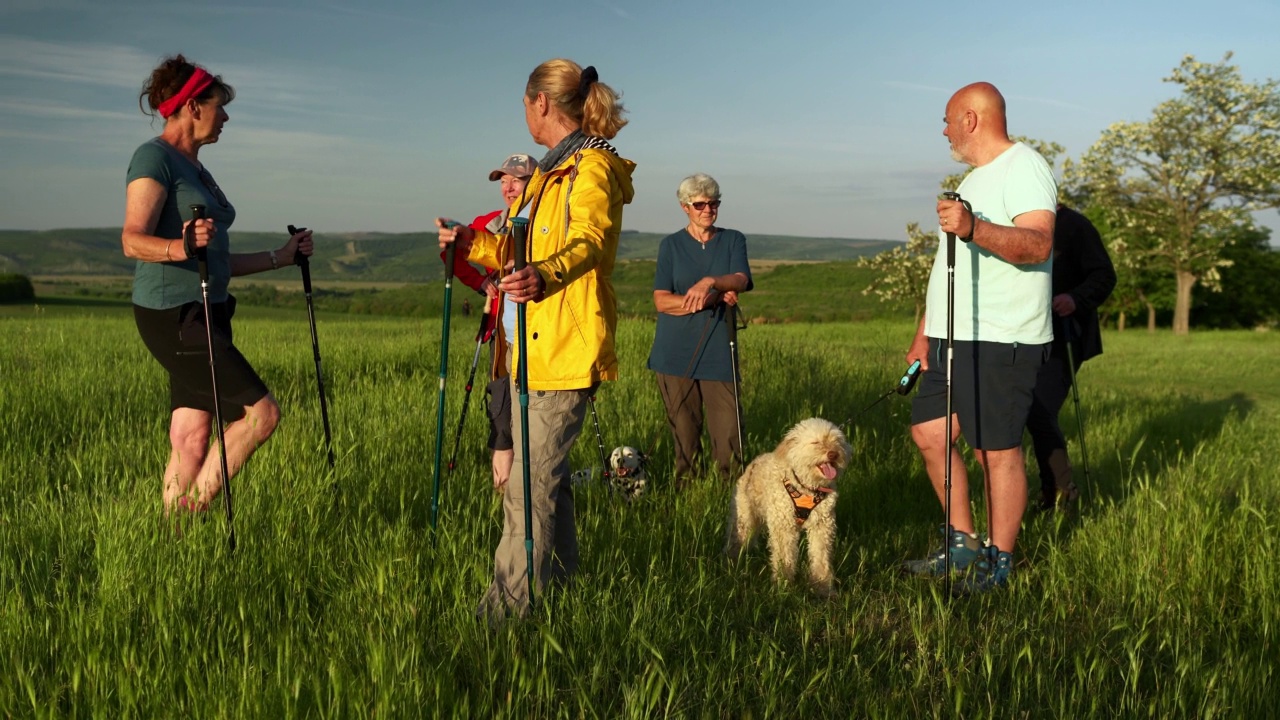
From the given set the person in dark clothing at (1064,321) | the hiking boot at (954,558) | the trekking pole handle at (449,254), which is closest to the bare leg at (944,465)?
the hiking boot at (954,558)

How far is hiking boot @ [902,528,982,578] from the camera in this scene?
191 inches

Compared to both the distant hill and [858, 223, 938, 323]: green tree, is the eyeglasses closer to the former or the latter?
[858, 223, 938, 323]: green tree

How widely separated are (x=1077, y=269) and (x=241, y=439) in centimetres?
580

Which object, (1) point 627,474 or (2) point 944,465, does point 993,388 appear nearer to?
(2) point 944,465

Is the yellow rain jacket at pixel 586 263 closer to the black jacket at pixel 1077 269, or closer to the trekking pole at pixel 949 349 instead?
the trekking pole at pixel 949 349

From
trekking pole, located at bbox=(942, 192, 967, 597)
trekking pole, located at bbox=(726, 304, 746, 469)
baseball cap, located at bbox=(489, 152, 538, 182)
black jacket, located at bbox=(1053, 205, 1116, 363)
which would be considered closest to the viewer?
trekking pole, located at bbox=(942, 192, 967, 597)

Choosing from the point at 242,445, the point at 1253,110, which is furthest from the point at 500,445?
the point at 1253,110

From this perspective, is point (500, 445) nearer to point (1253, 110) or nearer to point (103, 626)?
point (103, 626)

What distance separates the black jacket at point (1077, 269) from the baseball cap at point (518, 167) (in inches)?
151

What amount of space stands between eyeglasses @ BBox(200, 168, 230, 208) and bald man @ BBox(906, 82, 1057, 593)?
3.76m

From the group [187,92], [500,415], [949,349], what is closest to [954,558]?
[949,349]

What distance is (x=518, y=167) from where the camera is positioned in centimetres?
572

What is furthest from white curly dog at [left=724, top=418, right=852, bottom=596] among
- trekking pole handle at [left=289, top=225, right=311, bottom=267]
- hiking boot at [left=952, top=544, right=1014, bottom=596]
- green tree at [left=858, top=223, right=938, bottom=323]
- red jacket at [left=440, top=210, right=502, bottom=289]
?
green tree at [left=858, top=223, right=938, bottom=323]

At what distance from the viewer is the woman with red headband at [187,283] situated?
14.0ft
